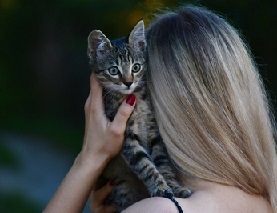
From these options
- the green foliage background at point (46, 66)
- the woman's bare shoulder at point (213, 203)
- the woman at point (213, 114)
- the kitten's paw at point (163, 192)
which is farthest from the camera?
the green foliage background at point (46, 66)

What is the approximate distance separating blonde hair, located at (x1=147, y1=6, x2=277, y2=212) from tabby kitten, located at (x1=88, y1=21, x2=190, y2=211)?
0.12m

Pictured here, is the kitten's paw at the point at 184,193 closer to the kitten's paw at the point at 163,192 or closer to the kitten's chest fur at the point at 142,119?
the kitten's paw at the point at 163,192

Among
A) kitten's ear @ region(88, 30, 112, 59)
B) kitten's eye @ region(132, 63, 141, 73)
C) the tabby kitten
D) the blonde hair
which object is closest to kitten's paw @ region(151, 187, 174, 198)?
the tabby kitten

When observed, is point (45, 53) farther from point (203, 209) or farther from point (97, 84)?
point (203, 209)

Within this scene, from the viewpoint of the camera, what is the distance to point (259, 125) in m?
2.40

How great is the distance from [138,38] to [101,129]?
34 cm

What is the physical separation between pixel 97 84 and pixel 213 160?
564 millimetres

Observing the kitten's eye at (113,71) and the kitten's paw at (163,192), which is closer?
the kitten's paw at (163,192)

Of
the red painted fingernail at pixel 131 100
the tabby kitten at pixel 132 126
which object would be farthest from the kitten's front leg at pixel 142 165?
the red painted fingernail at pixel 131 100

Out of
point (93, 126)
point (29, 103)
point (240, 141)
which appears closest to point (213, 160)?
point (240, 141)

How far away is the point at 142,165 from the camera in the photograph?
8.14 ft

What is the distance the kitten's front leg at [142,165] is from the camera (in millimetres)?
2402

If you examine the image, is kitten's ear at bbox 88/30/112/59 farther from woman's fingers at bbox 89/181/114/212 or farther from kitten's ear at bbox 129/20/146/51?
woman's fingers at bbox 89/181/114/212

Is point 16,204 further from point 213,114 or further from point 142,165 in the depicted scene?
point 213,114
